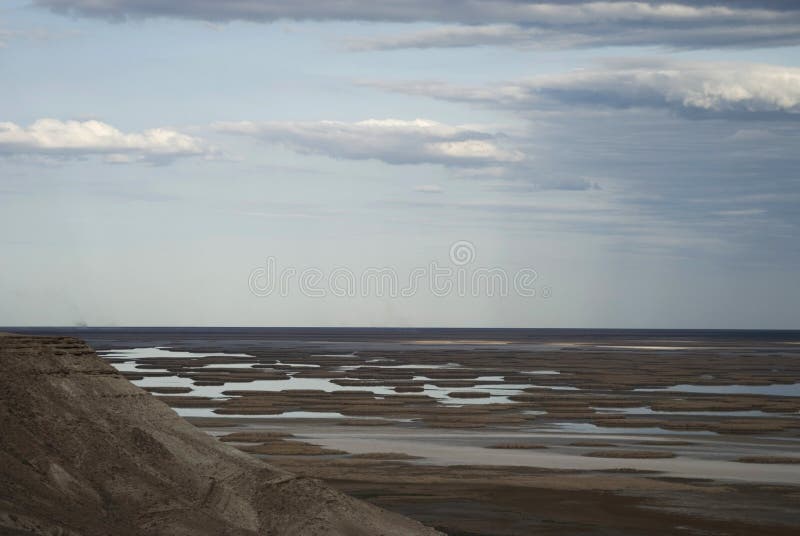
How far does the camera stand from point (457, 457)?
133 feet

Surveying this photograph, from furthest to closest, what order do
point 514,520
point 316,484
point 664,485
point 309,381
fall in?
point 309,381
point 664,485
point 514,520
point 316,484

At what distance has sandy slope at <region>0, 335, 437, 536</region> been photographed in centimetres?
2244

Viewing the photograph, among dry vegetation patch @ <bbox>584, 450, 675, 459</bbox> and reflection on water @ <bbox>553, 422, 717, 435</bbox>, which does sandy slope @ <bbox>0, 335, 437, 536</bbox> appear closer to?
dry vegetation patch @ <bbox>584, 450, 675, 459</bbox>

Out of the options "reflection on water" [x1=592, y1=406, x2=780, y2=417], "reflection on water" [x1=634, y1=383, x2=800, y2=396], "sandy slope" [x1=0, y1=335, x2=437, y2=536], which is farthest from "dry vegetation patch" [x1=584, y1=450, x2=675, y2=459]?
"reflection on water" [x1=634, y1=383, x2=800, y2=396]

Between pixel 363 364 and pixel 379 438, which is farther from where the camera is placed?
pixel 363 364

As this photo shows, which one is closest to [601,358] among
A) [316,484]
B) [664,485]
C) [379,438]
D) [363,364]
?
[363,364]

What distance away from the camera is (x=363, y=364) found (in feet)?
378

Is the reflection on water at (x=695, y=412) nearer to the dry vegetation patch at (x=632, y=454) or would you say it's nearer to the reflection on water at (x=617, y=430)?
the reflection on water at (x=617, y=430)

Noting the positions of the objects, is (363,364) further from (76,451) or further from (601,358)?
(76,451)

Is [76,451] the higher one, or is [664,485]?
[76,451]

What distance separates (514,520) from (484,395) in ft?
139

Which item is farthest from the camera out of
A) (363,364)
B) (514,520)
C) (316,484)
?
(363,364)

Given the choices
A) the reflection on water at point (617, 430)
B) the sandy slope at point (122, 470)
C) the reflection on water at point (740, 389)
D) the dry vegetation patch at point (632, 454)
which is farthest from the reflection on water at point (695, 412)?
the sandy slope at point (122, 470)

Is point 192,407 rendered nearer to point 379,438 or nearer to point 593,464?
point 379,438
